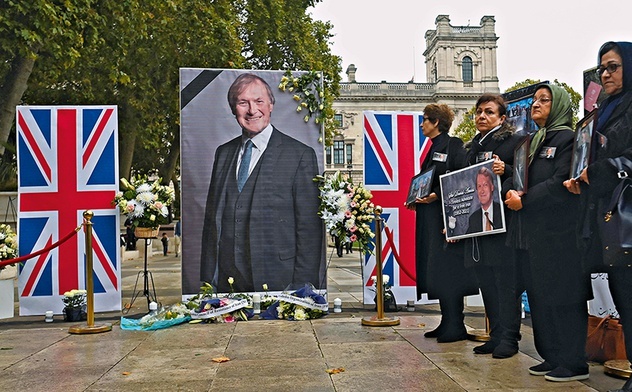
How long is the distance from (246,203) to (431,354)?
355 cm

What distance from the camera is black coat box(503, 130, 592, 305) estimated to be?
4.46 m

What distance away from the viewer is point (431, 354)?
18.0 ft

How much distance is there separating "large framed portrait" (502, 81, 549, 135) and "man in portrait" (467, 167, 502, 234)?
2.13 m

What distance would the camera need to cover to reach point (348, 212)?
7.93 meters

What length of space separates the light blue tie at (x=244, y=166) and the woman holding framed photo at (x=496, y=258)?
3.35m

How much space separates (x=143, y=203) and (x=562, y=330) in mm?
5516

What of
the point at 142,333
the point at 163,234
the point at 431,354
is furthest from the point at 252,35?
the point at 431,354

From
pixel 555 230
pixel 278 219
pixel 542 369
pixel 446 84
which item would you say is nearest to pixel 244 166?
pixel 278 219

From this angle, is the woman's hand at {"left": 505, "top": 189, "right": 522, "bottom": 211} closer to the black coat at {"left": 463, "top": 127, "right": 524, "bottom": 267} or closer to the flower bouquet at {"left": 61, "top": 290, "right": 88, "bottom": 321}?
the black coat at {"left": 463, "top": 127, "right": 524, "bottom": 267}

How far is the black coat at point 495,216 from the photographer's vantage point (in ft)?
16.9

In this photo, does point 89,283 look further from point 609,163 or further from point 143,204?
point 609,163

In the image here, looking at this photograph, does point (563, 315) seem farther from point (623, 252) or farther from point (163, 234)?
point (163, 234)

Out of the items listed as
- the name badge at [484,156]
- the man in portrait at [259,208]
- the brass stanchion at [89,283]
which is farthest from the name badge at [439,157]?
the brass stanchion at [89,283]

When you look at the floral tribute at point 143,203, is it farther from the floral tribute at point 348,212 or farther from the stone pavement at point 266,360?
the floral tribute at point 348,212
